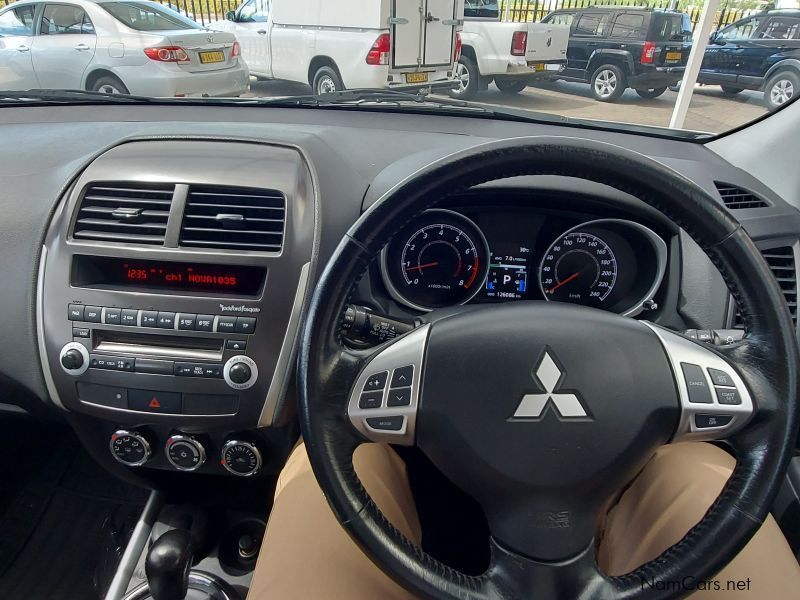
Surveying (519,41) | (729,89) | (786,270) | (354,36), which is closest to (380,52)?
(354,36)

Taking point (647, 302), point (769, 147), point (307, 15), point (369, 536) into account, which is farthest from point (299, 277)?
point (307, 15)

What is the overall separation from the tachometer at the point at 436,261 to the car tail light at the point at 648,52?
15.9ft

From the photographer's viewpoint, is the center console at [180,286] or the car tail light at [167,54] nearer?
the center console at [180,286]

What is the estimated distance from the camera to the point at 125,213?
1.50m

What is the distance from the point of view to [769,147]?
179 cm

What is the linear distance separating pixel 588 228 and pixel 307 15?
4268 mm

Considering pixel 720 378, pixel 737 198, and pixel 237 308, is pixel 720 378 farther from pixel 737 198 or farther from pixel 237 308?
pixel 237 308

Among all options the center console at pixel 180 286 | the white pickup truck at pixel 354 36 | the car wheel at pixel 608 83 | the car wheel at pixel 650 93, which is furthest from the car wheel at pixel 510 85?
the center console at pixel 180 286

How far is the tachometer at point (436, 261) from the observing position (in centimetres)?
161

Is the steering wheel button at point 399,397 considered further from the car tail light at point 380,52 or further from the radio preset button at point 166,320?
the car tail light at point 380,52

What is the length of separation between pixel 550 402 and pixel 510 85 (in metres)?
2.78

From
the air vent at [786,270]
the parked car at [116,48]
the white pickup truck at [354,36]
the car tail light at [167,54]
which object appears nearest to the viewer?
the air vent at [786,270]

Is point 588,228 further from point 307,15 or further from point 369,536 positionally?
point 307,15

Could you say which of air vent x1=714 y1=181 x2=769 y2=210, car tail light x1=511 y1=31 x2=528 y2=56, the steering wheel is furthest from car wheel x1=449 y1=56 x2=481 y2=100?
the steering wheel
